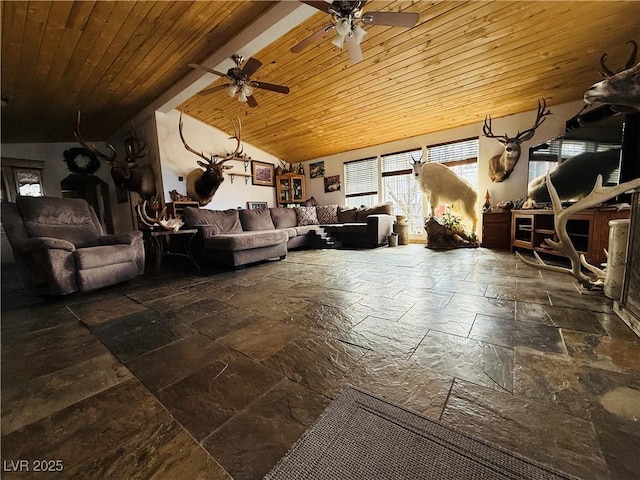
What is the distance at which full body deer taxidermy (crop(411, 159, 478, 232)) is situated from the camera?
4629 millimetres

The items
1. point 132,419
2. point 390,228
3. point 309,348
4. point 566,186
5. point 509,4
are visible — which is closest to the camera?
point 132,419

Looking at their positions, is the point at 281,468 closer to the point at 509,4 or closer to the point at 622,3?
the point at 509,4

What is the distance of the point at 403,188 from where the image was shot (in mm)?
5906

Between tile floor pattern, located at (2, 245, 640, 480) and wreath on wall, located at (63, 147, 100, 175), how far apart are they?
5.11 metres

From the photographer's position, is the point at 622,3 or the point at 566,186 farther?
the point at 566,186

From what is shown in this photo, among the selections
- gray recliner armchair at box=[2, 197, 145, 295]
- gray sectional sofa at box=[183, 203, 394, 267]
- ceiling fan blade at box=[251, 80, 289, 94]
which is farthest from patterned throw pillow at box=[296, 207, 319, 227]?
gray recliner armchair at box=[2, 197, 145, 295]

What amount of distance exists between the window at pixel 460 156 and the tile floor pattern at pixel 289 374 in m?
3.30

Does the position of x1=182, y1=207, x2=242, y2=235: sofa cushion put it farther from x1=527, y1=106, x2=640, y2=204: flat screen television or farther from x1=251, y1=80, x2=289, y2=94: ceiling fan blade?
x1=527, y1=106, x2=640, y2=204: flat screen television

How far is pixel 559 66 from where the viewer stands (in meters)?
3.20

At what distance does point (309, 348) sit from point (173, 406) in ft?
2.20

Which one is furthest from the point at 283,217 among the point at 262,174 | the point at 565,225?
the point at 565,225

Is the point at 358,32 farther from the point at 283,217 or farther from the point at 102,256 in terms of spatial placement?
the point at 283,217

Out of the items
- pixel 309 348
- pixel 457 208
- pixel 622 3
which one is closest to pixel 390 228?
pixel 457 208

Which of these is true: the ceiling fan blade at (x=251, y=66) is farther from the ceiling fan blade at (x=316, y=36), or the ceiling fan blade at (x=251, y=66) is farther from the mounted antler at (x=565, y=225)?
the mounted antler at (x=565, y=225)
